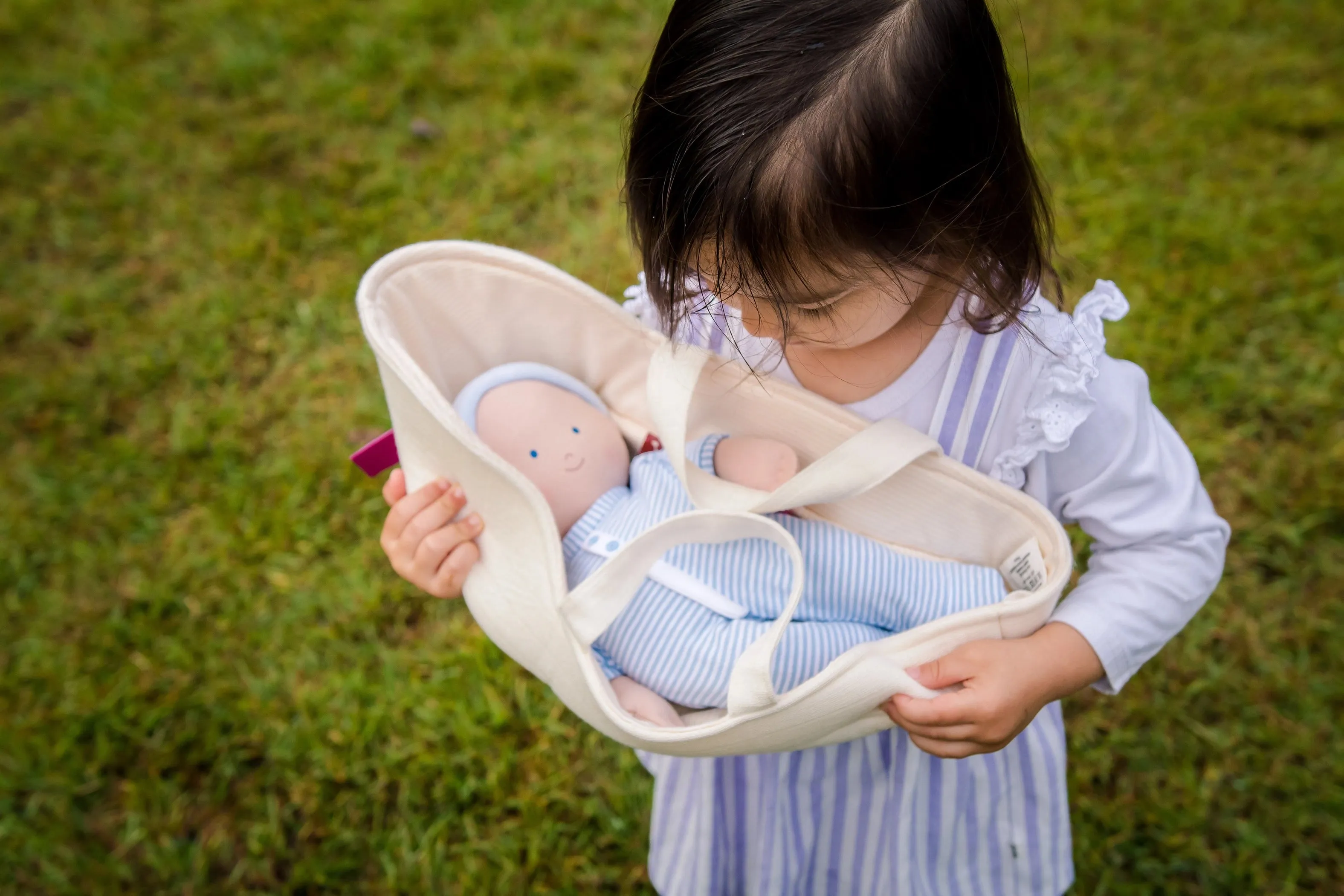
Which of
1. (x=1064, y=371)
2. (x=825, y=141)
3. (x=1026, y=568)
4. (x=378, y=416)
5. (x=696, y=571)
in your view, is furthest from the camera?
(x=378, y=416)

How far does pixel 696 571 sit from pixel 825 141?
21.9 inches

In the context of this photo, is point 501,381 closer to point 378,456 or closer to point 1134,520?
point 378,456

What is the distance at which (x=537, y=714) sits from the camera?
147cm

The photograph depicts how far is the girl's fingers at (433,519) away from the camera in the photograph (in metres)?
0.98

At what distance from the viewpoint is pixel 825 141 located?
2.12ft

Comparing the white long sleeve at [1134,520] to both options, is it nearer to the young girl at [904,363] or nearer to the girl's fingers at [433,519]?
the young girl at [904,363]

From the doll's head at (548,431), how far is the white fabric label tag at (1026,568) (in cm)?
51

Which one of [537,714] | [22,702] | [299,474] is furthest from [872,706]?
[22,702]

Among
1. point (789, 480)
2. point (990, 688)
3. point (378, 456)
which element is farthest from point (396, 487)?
point (990, 688)

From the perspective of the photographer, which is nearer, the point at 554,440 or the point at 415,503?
the point at 415,503

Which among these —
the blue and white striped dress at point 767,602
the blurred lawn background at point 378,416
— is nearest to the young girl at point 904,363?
the blue and white striped dress at point 767,602

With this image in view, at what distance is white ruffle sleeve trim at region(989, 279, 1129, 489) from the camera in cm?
82

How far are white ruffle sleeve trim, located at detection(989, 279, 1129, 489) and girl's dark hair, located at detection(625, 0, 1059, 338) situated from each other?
0.14 m

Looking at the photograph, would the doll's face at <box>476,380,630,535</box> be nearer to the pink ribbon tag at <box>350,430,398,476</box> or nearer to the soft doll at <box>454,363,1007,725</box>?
the soft doll at <box>454,363,1007,725</box>
